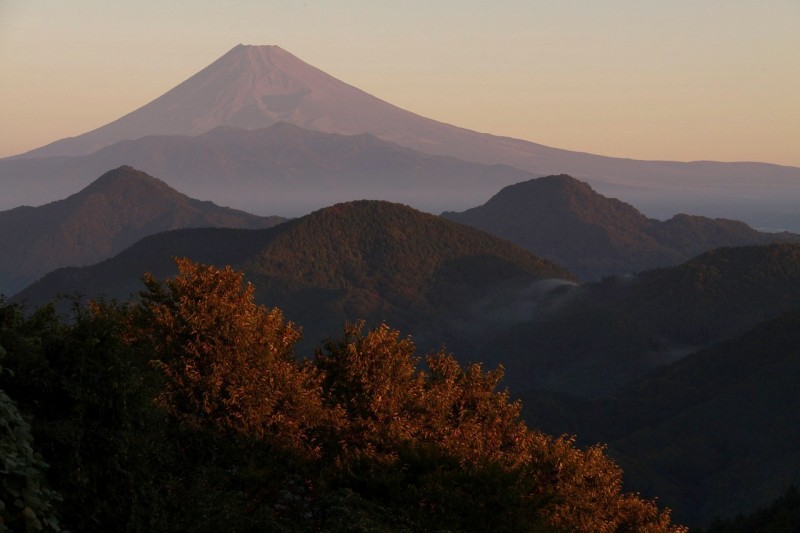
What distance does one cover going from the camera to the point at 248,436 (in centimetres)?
2895

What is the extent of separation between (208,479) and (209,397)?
4822 millimetres

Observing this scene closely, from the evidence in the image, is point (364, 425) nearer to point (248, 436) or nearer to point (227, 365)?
point (248, 436)

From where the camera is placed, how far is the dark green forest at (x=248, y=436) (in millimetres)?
Answer: 21047

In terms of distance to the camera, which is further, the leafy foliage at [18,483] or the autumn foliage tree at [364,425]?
the autumn foliage tree at [364,425]

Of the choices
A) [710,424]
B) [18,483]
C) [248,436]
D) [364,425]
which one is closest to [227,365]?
[248,436]

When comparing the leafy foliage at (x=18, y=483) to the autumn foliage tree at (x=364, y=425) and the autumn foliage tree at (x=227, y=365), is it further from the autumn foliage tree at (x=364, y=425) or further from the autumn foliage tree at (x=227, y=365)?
the autumn foliage tree at (x=227, y=365)

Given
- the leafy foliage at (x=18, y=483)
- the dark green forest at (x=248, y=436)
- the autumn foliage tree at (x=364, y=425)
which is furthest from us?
the autumn foliage tree at (x=364, y=425)

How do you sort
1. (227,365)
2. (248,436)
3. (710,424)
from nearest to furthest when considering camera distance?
(248,436), (227,365), (710,424)

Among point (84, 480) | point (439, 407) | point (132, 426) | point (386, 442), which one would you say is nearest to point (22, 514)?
point (84, 480)

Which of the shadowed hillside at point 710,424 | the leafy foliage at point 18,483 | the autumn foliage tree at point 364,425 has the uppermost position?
the leafy foliage at point 18,483

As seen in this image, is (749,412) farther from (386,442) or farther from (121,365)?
(121,365)

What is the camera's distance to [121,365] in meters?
21.9

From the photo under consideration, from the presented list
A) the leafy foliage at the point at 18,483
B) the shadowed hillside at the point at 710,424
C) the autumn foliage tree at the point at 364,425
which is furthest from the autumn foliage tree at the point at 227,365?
the shadowed hillside at the point at 710,424

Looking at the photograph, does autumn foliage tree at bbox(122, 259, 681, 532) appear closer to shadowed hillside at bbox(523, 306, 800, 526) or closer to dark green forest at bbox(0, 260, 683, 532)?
dark green forest at bbox(0, 260, 683, 532)
